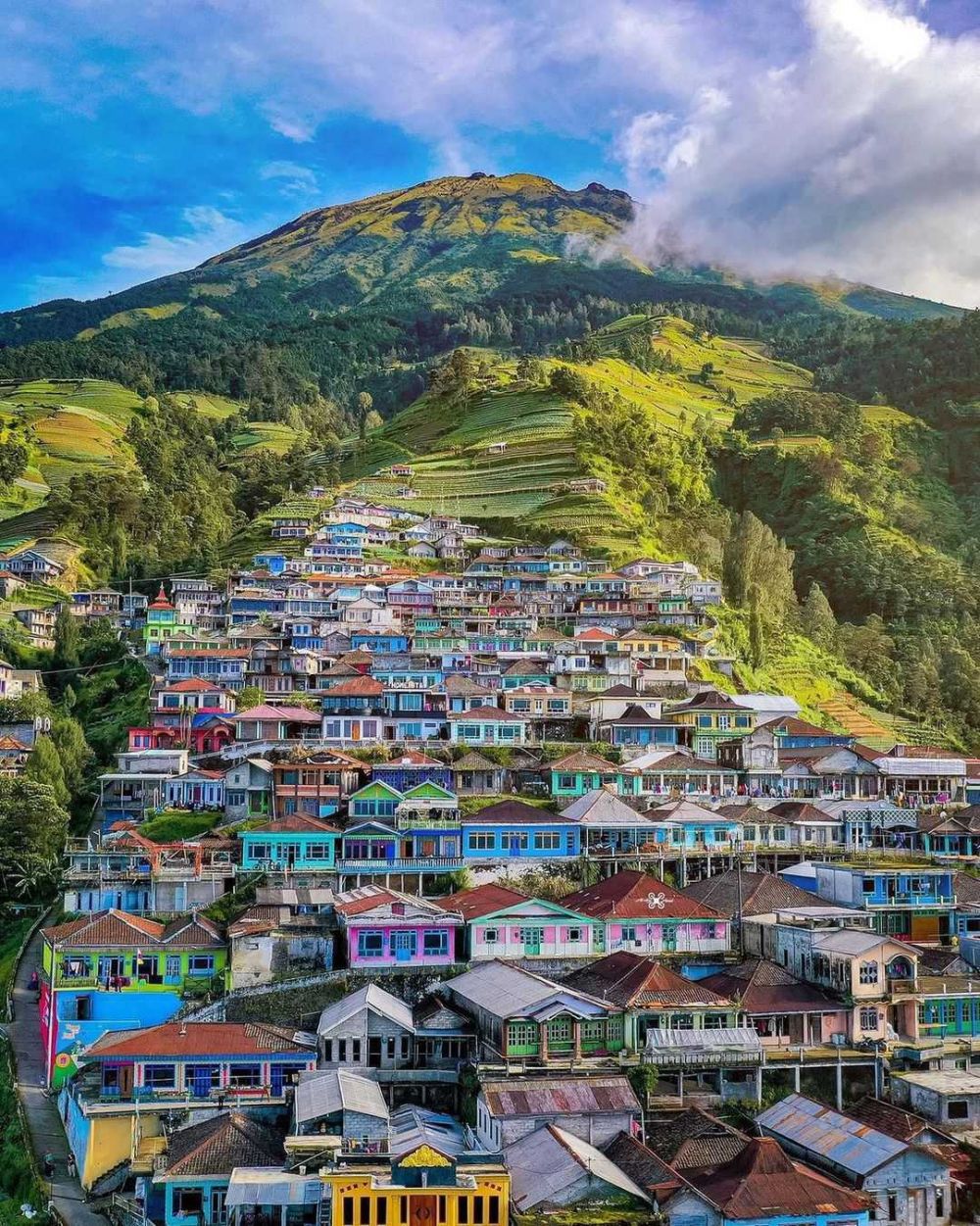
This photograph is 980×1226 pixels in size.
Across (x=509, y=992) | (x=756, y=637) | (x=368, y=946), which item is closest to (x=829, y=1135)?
(x=509, y=992)

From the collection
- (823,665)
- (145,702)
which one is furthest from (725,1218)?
(823,665)

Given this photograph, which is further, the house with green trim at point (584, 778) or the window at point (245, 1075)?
the house with green trim at point (584, 778)

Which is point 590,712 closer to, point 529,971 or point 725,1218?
point 529,971

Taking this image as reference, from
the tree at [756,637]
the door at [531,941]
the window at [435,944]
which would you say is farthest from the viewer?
the tree at [756,637]

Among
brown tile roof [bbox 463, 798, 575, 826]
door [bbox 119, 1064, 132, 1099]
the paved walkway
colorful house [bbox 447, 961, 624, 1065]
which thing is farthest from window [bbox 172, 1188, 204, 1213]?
brown tile roof [bbox 463, 798, 575, 826]

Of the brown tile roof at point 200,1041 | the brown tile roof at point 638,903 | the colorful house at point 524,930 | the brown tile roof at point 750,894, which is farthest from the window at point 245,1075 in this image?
Answer: the brown tile roof at point 750,894

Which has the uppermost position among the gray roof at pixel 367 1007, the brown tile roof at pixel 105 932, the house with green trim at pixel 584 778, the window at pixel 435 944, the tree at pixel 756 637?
the tree at pixel 756 637

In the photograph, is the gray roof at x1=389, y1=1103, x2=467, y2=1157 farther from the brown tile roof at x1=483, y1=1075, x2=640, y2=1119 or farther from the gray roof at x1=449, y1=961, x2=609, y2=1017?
the gray roof at x1=449, y1=961, x2=609, y2=1017

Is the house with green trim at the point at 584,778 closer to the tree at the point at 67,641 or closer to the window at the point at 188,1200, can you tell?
the window at the point at 188,1200
